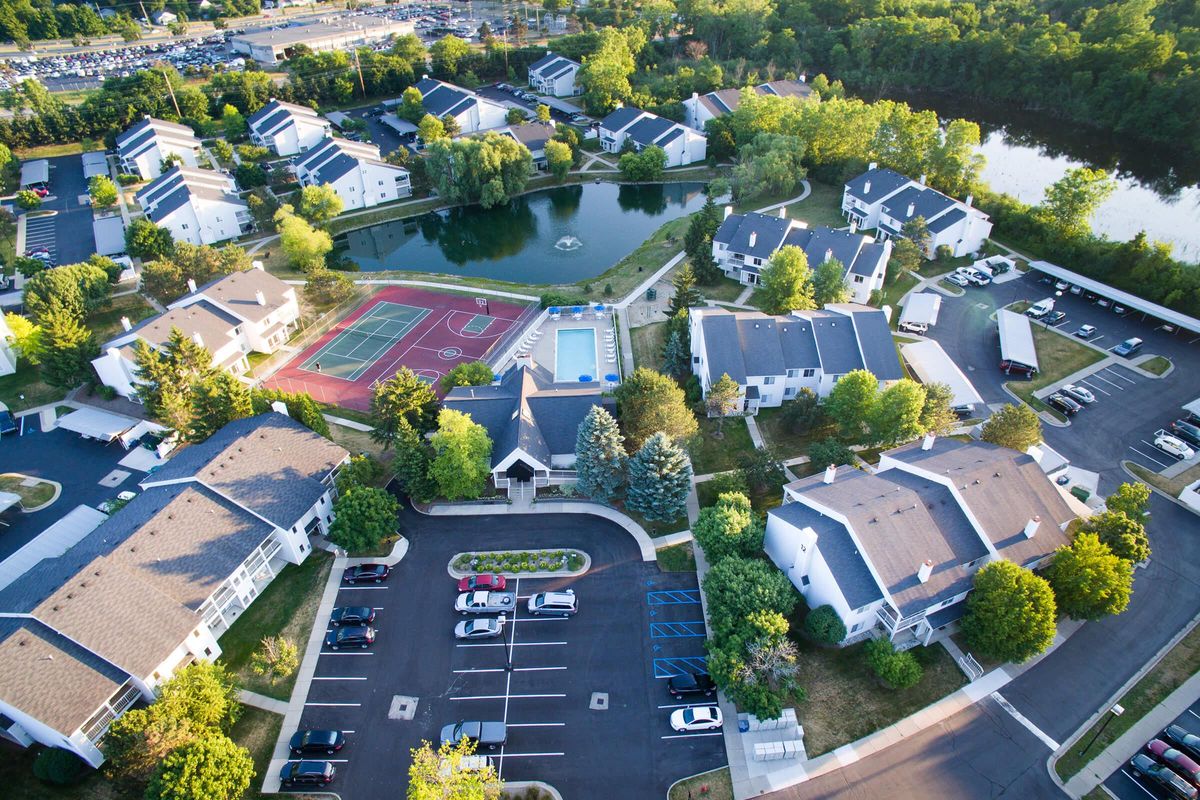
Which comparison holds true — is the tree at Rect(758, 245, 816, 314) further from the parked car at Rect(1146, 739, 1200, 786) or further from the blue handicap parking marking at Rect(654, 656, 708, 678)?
the parked car at Rect(1146, 739, 1200, 786)

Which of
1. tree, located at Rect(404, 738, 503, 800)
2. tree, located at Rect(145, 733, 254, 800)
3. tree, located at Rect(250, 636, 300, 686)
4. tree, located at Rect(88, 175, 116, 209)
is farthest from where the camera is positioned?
tree, located at Rect(88, 175, 116, 209)

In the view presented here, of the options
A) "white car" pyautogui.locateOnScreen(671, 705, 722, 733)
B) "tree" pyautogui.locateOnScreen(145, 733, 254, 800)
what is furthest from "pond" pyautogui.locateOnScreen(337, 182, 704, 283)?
"tree" pyautogui.locateOnScreen(145, 733, 254, 800)

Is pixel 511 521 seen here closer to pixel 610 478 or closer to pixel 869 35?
pixel 610 478

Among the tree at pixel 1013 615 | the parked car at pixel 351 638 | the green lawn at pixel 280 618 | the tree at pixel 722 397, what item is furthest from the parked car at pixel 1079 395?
the green lawn at pixel 280 618

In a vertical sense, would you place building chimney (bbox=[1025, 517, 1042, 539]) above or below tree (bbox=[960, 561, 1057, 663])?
above

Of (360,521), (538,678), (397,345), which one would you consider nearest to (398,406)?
(360,521)

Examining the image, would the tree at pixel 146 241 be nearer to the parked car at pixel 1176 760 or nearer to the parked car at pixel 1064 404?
the parked car at pixel 1064 404

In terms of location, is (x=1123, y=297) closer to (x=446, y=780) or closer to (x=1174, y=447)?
(x=1174, y=447)

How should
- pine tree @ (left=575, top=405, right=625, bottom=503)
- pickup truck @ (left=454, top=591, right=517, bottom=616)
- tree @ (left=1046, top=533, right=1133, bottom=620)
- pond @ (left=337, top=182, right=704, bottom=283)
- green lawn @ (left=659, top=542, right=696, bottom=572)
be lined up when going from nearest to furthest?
tree @ (left=1046, top=533, right=1133, bottom=620)
pickup truck @ (left=454, top=591, right=517, bottom=616)
green lawn @ (left=659, top=542, right=696, bottom=572)
pine tree @ (left=575, top=405, right=625, bottom=503)
pond @ (left=337, top=182, right=704, bottom=283)
